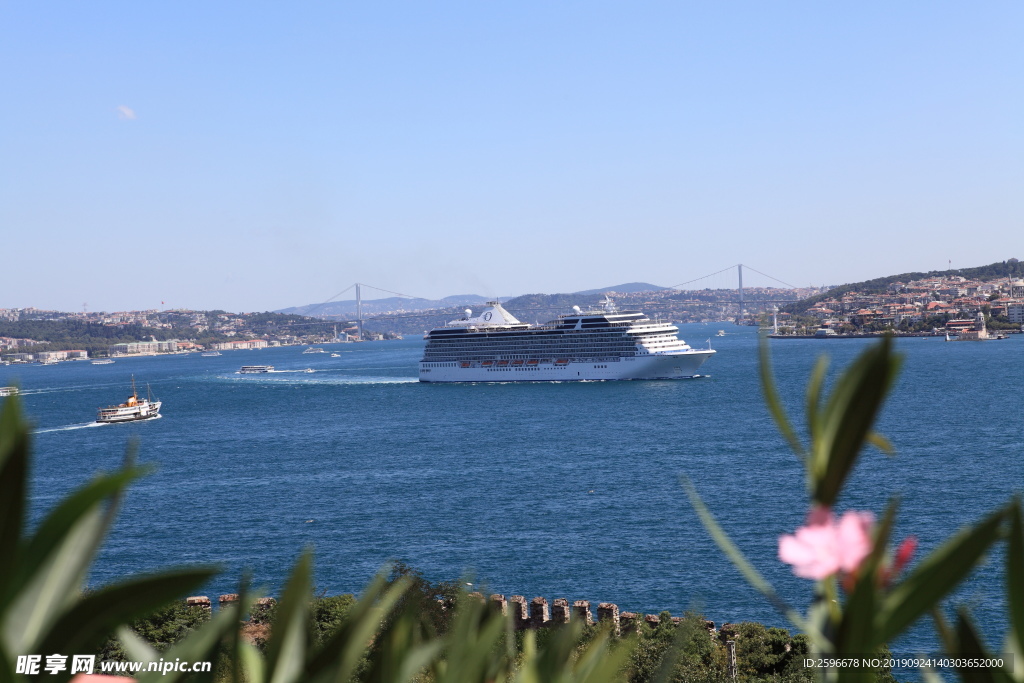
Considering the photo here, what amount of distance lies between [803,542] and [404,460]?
866 inches

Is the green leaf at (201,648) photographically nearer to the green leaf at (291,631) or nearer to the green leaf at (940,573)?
the green leaf at (291,631)

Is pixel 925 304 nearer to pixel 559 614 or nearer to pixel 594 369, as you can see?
pixel 594 369

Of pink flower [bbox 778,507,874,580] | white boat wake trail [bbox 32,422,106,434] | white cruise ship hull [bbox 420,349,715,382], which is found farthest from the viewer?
white cruise ship hull [bbox 420,349,715,382]

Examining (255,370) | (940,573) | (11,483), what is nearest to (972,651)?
(940,573)

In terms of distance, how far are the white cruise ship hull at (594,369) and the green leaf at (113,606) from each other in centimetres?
3871

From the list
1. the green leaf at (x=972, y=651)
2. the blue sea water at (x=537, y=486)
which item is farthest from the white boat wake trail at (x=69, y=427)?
the green leaf at (x=972, y=651)

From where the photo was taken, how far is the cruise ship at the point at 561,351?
39.5 metres

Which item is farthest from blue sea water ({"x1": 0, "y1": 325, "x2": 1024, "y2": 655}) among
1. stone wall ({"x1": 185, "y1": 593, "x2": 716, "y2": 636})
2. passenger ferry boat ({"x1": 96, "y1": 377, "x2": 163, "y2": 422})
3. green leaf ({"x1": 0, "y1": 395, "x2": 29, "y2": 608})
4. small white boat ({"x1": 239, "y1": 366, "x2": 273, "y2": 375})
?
small white boat ({"x1": 239, "y1": 366, "x2": 273, "y2": 375})

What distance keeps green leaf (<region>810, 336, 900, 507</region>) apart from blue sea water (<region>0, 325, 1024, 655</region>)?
170 inches

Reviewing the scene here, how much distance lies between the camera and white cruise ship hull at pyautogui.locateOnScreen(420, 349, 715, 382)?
39312 mm

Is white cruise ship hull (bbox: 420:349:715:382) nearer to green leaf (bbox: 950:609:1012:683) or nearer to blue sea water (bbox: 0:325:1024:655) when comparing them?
blue sea water (bbox: 0:325:1024:655)

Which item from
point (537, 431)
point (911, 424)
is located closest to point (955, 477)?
point (911, 424)

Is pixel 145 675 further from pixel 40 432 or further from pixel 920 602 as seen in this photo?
pixel 40 432

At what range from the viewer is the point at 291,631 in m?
0.87
